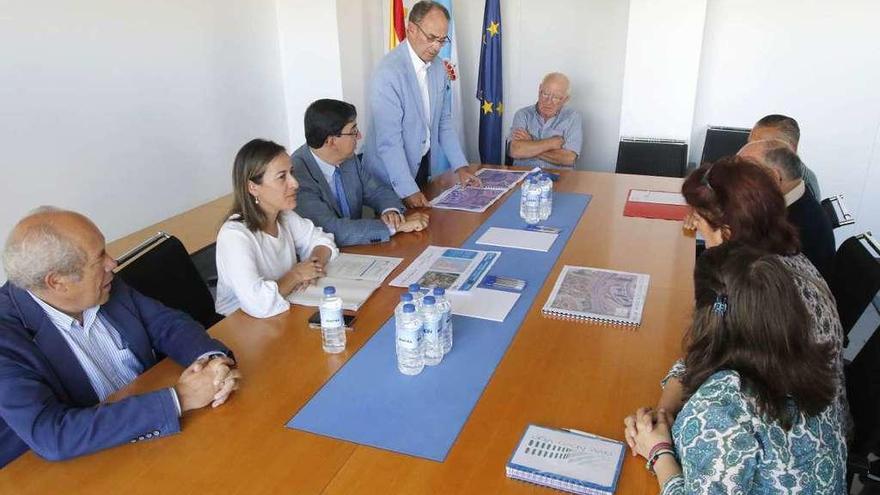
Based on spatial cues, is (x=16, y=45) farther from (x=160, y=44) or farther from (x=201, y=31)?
(x=201, y=31)

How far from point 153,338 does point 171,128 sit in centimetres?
224

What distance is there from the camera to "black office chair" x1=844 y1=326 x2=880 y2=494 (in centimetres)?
157

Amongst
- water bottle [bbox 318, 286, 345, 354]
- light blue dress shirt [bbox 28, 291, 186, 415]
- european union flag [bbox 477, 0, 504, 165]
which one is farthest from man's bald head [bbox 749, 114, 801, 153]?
light blue dress shirt [bbox 28, 291, 186, 415]

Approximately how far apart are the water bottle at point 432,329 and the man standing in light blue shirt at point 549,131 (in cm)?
253

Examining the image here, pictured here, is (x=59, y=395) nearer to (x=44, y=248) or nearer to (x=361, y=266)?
(x=44, y=248)

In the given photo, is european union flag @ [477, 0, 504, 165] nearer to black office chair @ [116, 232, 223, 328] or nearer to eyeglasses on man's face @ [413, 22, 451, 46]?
eyeglasses on man's face @ [413, 22, 451, 46]

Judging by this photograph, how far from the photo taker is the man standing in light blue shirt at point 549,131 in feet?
13.0

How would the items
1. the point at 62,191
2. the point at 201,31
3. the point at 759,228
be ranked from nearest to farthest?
the point at 759,228 < the point at 62,191 < the point at 201,31

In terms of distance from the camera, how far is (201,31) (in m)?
3.77

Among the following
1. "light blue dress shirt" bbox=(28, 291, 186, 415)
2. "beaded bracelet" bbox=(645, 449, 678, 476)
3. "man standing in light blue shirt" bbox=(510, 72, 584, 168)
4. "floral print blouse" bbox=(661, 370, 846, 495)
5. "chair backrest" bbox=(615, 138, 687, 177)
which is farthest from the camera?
"chair backrest" bbox=(615, 138, 687, 177)

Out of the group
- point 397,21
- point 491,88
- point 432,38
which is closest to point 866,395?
point 432,38

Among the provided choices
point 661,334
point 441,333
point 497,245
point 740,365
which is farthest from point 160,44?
point 740,365

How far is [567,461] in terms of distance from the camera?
4.10 feet

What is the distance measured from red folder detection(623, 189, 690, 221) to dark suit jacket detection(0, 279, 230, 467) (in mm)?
1965
